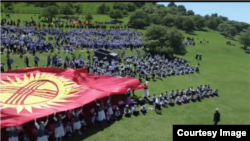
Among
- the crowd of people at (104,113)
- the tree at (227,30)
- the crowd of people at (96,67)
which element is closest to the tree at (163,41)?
the crowd of people at (96,67)

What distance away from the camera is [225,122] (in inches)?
866

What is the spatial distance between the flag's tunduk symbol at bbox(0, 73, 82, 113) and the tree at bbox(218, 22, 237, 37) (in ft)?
257

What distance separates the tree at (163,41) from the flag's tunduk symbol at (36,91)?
26.5 meters

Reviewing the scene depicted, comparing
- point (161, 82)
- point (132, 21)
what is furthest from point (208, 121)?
point (132, 21)

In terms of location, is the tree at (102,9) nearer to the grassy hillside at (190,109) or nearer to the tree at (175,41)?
the tree at (175,41)

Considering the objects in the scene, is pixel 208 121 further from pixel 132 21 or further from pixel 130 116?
pixel 132 21

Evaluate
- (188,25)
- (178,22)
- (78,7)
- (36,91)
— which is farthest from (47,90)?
(78,7)

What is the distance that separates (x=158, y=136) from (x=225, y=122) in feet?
22.9

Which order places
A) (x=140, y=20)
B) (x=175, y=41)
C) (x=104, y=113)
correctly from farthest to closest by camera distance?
(x=140, y=20) < (x=175, y=41) < (x=104, y=113)

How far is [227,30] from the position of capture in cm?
8919

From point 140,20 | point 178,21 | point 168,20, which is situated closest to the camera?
point 140,20

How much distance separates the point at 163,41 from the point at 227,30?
165ft

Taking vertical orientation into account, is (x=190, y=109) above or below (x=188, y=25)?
below

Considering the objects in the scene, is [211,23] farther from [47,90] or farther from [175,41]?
[47,90]
